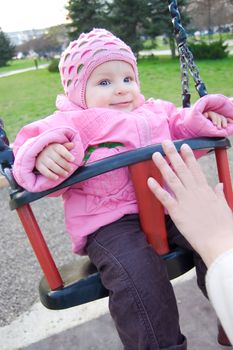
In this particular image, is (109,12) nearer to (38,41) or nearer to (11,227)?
(11,227)

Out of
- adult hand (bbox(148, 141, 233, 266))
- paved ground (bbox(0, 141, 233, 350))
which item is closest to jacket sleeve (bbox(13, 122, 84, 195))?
adult hand (bbox(148, 141, 233, 266))

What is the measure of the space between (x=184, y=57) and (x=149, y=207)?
1.75 feet

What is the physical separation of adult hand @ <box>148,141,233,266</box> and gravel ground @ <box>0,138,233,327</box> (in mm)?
1122

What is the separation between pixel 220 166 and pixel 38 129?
1.61ft

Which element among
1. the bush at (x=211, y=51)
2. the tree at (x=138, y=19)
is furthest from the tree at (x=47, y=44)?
the bush at (x=211, y=51)

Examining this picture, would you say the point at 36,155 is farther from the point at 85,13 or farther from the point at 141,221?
the point at 85,13

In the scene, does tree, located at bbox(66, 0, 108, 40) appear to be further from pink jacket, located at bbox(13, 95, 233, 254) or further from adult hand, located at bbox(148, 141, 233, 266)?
adult hand, located at bbox(148, 141, 233, 266)

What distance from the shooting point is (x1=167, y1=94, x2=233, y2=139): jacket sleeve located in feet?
3.76

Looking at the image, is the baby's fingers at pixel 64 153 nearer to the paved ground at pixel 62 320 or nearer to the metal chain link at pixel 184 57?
the metal chain link at pixel 184 57

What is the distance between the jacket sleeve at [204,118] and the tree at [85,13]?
1401 centimetres

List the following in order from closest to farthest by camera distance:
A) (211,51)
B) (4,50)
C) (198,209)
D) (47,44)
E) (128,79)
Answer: (198,209)
(128,79)
(211,51)
(4,50)
(47,44)

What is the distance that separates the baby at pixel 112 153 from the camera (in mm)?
958

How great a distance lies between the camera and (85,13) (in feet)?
49.5

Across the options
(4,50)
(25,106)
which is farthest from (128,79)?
(4,50)
